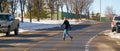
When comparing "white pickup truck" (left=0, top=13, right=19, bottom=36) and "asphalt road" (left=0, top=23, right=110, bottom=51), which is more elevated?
"white pickup truck" (left=0, top=13, right=19, bottom=36)

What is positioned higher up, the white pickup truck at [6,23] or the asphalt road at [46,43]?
the white pickup truck at [6,23]

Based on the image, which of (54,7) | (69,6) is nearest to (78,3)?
(69,6)

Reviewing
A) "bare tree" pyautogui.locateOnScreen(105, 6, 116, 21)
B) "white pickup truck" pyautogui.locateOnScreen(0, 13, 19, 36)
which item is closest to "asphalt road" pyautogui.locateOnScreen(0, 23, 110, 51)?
"white pickup truck" pyautogui.locateOnScreen(0, 13, 19, 36)

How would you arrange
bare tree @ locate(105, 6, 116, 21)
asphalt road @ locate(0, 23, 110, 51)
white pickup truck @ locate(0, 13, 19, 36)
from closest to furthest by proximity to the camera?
asphalt road @ locate(0, 23, 110, 51)
white pickup truck @ locate(0, 13, 19, 36)
bare tree @ locate(105, 6, 116, 21)

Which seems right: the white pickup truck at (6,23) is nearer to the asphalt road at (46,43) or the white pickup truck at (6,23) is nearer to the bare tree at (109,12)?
the asphalt road at (46,43)

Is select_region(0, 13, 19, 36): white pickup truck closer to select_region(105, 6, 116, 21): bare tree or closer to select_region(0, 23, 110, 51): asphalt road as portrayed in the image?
select_region(0, 23, 110, 51): asphalt road

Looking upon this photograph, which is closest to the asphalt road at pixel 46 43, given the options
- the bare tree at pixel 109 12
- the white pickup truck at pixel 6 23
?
the white pickup truck at pixel 6 23

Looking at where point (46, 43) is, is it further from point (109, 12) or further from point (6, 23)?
point (109, 12)

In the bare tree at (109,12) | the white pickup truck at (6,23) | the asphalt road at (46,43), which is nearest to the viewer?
the asphalt road at (46,43)

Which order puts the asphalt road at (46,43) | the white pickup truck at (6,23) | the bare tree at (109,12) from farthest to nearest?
the bare tree at (109,12), the white pickup truck at (6,23), the asphalt road at (46,43)

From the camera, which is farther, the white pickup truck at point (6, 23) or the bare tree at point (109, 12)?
the bare tree at point (109, 12)

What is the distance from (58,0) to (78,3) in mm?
13096

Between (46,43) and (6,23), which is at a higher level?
(6,23)

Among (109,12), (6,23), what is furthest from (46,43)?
(109,12)
